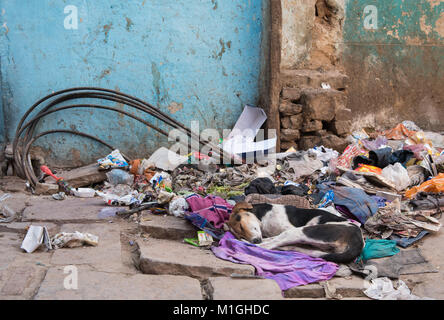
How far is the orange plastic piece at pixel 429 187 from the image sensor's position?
455 centimetres

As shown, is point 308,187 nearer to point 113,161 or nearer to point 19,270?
Answer: point 113,161

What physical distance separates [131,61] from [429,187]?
3.47 m

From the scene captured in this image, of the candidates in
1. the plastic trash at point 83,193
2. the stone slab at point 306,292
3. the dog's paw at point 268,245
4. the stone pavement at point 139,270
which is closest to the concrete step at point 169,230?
the stone pavement at point 139,270

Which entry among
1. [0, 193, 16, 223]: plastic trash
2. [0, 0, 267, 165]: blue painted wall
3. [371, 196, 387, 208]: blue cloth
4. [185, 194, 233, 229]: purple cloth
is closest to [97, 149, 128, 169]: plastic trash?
[0, 0, 267, 165]: blue painted wall

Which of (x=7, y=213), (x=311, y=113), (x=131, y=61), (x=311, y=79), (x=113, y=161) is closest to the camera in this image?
(x=7, y=213)

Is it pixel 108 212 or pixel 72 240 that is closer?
pixel 72 240

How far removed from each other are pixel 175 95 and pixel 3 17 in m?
2.04

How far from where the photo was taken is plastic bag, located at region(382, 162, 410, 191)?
479 cm

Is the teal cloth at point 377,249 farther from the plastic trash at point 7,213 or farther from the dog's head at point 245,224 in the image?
the plastic trash at point 7,213

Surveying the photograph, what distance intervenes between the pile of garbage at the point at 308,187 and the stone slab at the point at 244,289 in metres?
0.12

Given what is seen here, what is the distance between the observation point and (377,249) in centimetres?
346

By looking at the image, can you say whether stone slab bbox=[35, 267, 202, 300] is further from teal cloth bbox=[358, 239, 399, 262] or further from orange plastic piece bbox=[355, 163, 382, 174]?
orange plastic piece bbox=[355, 163, 382, 174]

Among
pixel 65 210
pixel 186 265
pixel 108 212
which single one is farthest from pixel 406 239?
pixel 65 210

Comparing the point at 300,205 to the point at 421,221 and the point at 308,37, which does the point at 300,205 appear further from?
the point at 308,37
